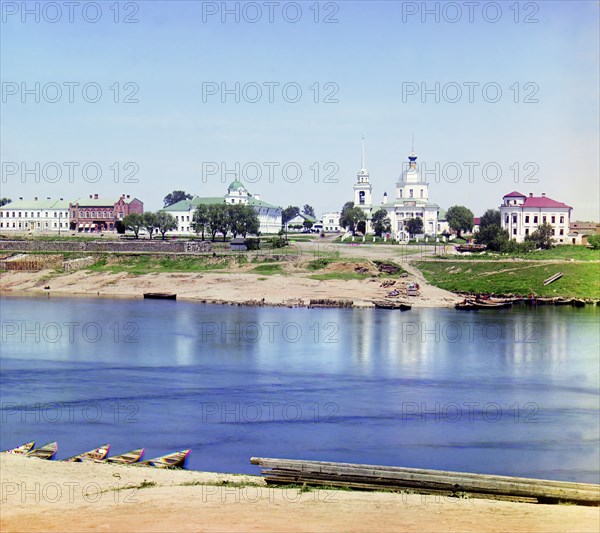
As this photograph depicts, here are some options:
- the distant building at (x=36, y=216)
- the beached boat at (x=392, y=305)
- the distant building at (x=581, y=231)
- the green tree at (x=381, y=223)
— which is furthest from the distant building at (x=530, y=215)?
the distant building at (x=36, y=216)

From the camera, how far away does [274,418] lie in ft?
123

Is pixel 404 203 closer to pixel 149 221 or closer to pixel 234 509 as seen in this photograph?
pixel 149 221

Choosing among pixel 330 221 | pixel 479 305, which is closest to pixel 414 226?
pixel 330 221

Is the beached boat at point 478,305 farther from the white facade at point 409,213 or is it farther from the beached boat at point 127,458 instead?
the white facade at point 409,213

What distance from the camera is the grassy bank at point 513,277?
91.6 metres

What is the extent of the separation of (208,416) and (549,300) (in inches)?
2294

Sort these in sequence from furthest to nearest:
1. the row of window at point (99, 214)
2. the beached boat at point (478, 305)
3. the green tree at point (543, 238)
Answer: the row of window at point (99, 214), the green tree at point (543, 238), the beached boat at point (478, 305)

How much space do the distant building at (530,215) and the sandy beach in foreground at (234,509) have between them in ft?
396

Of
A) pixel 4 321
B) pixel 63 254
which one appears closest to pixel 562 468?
pixel 4 321

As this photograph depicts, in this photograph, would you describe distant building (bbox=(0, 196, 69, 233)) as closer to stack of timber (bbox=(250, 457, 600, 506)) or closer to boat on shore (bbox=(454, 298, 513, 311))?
boat on shore (bbox=(454, 298, 513, 311))

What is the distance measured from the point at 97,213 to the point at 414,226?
61085 millimetres

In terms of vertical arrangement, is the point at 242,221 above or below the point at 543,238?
above

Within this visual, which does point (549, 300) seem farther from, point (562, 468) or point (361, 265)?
point (562, 468)

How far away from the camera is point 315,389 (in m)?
43.7
